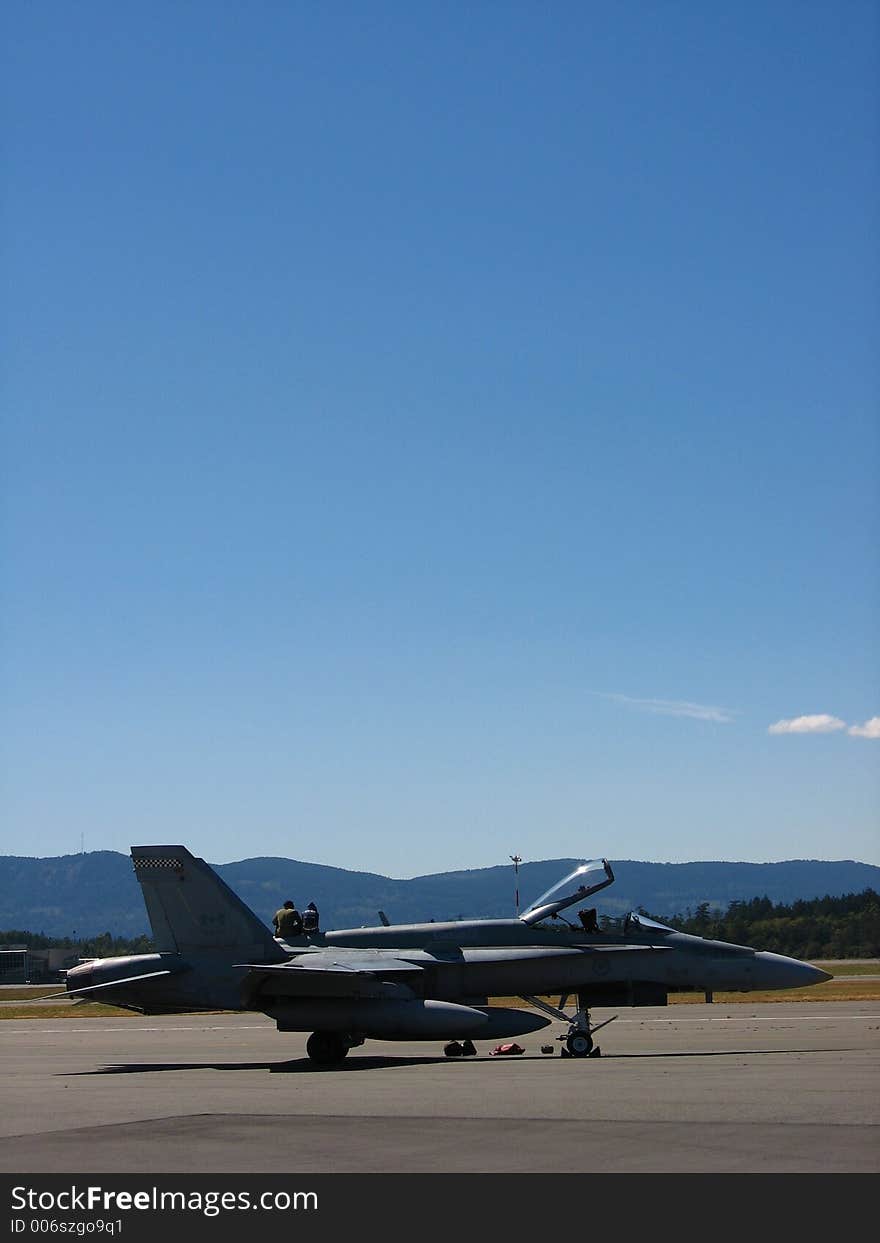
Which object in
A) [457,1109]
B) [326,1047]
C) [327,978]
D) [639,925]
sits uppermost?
[639,925]

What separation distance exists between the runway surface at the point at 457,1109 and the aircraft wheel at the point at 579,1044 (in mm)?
324

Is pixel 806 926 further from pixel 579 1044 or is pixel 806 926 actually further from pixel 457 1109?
pixel 457 1109

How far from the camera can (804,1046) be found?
2662 cm

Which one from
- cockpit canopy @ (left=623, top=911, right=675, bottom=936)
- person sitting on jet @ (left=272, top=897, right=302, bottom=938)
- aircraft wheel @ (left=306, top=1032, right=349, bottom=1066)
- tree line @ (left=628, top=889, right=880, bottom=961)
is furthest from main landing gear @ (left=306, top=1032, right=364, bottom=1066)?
tree line @ (left=628, top=889, right=880, bottom=961)

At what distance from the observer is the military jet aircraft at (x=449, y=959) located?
998 inches

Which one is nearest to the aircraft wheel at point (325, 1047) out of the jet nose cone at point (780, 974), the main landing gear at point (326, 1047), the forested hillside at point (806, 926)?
the main landing gear at point (326, 1047)

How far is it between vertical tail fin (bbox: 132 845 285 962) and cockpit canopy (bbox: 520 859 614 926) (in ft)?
15.7

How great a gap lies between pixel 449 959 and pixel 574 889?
8.74 feet

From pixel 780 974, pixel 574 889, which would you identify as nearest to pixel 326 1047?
pixel 574 889

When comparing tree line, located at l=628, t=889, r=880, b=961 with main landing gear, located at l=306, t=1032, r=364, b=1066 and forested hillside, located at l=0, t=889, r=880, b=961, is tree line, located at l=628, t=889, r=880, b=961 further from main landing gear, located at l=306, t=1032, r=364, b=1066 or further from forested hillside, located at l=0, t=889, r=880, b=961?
main landing gear, located at l=306, t=1032, r=364, b=1066

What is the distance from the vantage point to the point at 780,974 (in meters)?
25.9

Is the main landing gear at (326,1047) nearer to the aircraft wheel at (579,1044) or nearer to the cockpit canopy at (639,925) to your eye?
the aircraft wheel at (579,1044)

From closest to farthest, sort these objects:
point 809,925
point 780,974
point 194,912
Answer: point 780,974 → point 194,912 → point 809,925
